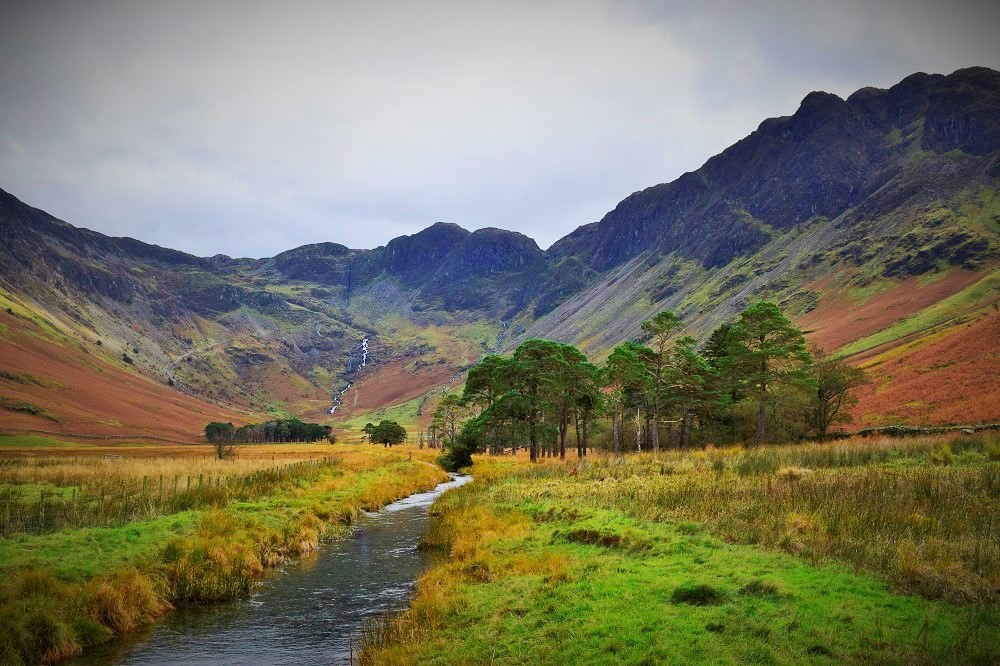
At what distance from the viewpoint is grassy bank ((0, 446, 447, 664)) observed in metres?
13.4

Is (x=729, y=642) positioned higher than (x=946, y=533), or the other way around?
(x=946, y=533)

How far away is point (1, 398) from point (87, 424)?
16.1 meters

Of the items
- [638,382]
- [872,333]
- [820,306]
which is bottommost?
[638,382]

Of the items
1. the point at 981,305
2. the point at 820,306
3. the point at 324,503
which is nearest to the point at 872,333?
the point at 981,305

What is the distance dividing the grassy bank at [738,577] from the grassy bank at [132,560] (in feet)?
22.0

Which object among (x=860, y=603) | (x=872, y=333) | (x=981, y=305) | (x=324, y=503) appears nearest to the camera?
(x=860, y=603)

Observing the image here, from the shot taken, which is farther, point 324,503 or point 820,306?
point 820,306

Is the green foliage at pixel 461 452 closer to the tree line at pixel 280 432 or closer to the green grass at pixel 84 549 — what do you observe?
the green grass at pixel 84 549

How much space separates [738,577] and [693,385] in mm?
45897

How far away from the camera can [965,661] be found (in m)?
8.23

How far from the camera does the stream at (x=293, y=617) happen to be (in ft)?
45.2

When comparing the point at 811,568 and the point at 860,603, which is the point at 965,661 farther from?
the point at 811,568

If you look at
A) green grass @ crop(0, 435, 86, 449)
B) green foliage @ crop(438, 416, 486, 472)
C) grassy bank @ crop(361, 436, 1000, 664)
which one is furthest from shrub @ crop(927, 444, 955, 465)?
green grass @ crop(0, 435, 86, 449)

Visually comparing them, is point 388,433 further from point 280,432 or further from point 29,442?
point 29,442
